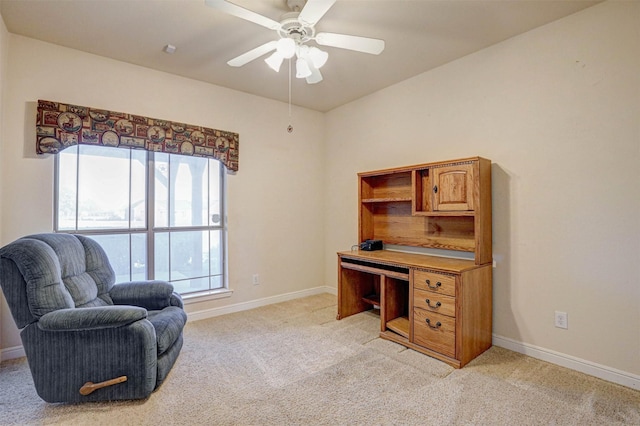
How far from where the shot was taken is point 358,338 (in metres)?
2.88

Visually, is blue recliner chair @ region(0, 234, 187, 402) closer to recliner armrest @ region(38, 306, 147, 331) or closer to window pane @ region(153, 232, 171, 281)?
recliner armrest @ region(38, 306, 147, 331)

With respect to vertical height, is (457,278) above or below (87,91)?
below

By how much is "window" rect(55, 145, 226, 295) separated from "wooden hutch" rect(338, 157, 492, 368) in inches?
62.7

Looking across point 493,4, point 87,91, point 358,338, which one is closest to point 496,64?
point 493,4

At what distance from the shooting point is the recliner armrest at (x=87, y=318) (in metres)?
1.79

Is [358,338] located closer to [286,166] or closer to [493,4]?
[286,166]

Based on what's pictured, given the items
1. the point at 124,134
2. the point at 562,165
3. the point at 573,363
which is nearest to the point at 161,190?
the point at 124,134

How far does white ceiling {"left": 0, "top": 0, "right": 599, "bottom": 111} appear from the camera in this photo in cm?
220

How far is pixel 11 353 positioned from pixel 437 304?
3.43 m

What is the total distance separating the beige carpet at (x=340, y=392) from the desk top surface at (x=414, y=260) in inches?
28.6

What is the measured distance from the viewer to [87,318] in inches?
71.8

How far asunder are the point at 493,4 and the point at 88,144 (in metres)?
3.43

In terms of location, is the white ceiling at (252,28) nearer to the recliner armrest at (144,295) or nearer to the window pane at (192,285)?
the recliner armrest at (144,295)

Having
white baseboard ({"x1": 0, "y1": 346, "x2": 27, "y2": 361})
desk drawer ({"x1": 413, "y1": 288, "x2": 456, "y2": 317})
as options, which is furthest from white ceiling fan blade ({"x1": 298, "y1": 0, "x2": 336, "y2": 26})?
white baseboard ({"x1": 0, "y1": 346, "x2": 27, "y2": 361})
